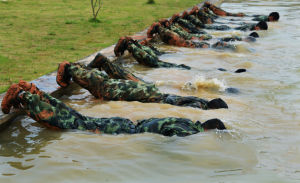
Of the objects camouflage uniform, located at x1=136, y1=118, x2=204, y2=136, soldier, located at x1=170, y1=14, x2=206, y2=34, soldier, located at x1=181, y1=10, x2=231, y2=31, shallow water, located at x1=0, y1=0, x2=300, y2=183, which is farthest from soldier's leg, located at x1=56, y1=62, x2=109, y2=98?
soldier, located at x1=181, y1=10, x2=231, y2=31

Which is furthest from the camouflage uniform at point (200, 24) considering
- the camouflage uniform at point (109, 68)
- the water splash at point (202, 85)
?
the camouflage uniform at point (109, 68)

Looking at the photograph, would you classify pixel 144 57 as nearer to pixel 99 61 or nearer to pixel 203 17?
pixel 99 61

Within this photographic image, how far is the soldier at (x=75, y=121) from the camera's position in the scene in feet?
12.6

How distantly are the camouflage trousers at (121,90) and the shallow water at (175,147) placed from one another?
11 cm

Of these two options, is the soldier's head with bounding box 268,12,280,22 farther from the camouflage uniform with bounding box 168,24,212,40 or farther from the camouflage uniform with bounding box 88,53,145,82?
the camouflage uniform with bounding box 88,53,145,82

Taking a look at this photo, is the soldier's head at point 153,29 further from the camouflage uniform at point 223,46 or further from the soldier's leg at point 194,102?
the soldier's leg at point 194,102

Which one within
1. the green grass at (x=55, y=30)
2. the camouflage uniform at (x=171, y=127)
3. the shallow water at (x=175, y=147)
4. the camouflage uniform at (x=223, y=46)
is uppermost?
the green grass at (x=55, y=30)

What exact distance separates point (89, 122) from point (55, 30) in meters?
6.61

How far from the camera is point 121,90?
194 inches

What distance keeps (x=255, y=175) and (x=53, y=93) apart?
2767 millimetres

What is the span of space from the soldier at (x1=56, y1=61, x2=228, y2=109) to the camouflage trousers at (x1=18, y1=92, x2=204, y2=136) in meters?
0.83

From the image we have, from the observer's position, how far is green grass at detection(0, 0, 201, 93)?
661 cm

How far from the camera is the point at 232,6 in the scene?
18656 mm

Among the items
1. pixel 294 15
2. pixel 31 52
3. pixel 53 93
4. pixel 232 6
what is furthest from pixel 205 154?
pixel 232 6
